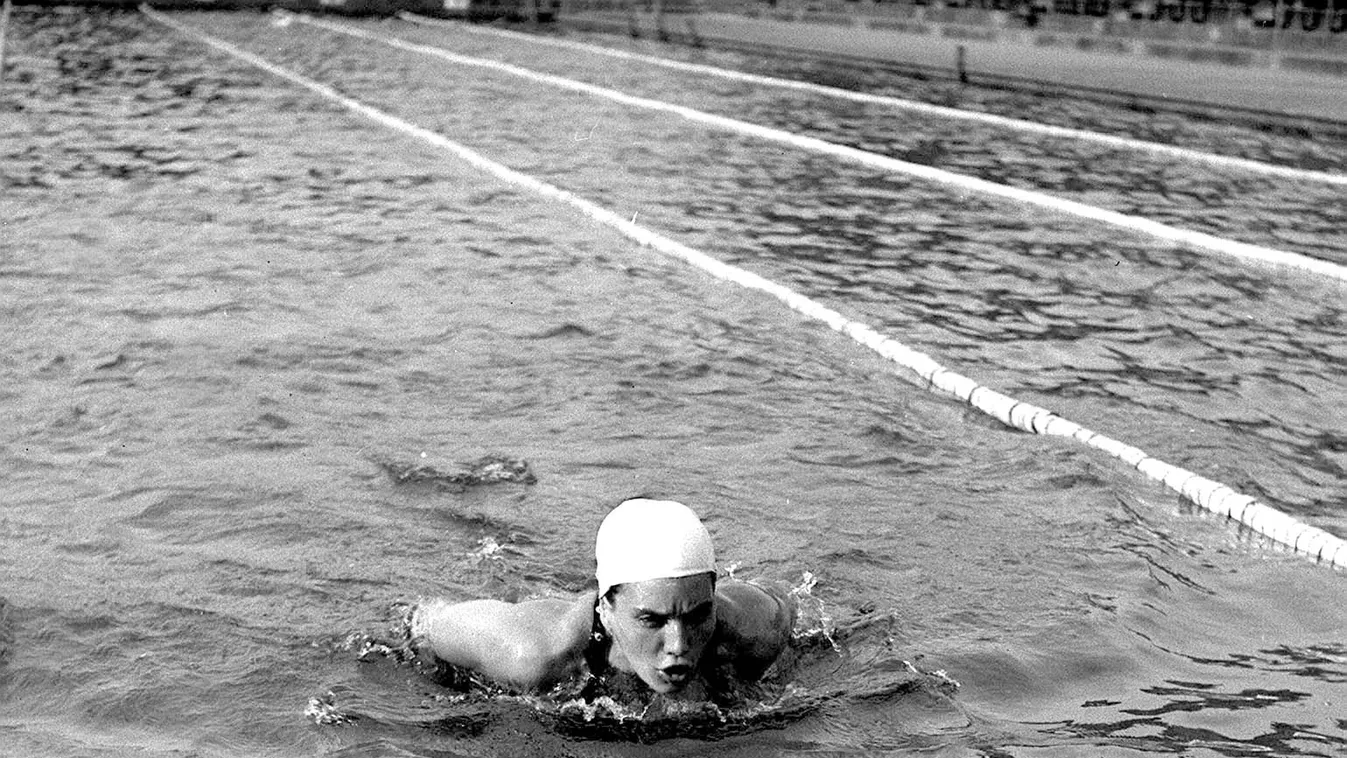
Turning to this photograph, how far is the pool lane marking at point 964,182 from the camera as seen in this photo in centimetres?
→ 977

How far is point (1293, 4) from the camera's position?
52.0ft

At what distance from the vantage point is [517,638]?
4.48 metres

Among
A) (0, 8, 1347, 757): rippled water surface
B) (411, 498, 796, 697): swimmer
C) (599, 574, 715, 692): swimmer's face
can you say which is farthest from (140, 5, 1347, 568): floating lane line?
(599, 574, 715, 692): swimmer's face

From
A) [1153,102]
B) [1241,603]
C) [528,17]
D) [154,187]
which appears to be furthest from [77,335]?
[528,17]

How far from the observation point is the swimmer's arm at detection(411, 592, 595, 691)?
4.41 metres

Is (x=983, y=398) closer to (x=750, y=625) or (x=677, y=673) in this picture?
(x=750, y=625)

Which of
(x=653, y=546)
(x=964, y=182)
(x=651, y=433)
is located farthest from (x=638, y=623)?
(x=964, y=182)

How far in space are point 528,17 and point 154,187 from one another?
60.4 ft

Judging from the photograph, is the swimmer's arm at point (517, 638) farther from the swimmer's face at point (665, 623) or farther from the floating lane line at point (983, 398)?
the floating lane line at point (983, 398)

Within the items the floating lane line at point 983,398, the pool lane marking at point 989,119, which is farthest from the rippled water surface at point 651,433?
the pool lane marking at point 989,119

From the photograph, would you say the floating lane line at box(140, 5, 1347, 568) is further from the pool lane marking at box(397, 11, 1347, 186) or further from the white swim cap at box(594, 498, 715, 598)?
the pool lane marking at box(397, 11, 1347, 186)

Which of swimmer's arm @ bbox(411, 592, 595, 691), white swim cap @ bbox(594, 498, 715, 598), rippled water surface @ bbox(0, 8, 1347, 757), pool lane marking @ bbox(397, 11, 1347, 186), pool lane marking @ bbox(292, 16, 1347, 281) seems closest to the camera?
white swim cap @ bbox(594, 498, 715, 598)

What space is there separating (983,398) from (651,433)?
1.32 m

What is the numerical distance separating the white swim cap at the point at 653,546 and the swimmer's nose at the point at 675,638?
4.1 inches
